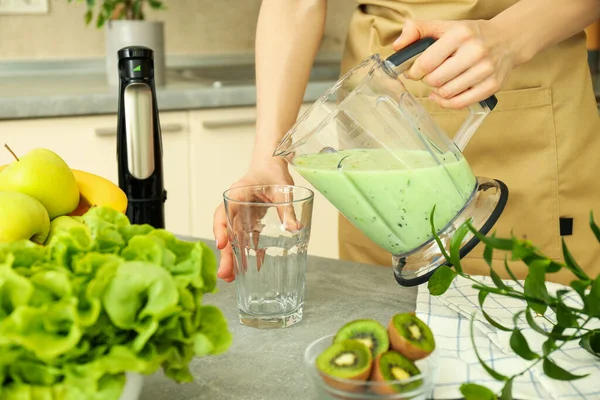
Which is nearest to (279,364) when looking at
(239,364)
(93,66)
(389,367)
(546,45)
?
(239,364)

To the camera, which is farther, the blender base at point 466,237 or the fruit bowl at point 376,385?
the blender base at point 466,237

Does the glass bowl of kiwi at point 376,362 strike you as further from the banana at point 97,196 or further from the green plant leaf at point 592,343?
the banana at point 97,196

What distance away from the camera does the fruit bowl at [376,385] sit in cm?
50

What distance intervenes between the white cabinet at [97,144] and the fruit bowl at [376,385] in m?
1.33

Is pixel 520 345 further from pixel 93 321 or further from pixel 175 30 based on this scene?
pixel 175 30

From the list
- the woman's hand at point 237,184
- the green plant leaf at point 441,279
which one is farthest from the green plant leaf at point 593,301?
the woman's hand at point 237,184

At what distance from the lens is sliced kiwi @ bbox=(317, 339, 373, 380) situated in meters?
0.51

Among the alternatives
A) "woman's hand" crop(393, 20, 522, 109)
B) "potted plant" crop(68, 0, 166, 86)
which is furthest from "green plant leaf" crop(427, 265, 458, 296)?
"potted plant" crop(68, 0, 166, 86)

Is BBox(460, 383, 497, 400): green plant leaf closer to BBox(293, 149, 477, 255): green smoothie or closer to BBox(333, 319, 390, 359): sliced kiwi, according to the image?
BBox(333, 319, 390, 359): sliced kiwi

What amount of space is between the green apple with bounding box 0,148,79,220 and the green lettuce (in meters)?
0.21

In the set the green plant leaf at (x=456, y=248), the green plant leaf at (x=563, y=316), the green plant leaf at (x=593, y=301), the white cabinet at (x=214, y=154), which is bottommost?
the white cabinet at (x=214, y=154)

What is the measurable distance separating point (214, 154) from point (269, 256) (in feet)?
3.65

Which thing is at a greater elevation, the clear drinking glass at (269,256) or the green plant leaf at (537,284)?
the green plant leaf at (537,284)

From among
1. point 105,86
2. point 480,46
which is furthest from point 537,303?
point 105,86
